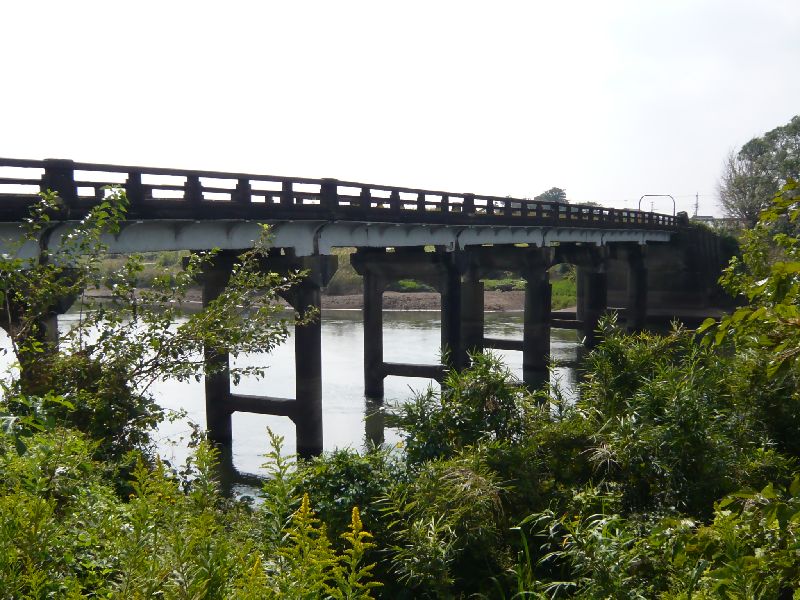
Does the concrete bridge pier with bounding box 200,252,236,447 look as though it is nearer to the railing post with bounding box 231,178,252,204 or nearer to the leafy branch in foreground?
the railing post with bounding box 231,178,252,204

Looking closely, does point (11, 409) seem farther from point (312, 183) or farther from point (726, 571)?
point (312, 183)

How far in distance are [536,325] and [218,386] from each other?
13305mm

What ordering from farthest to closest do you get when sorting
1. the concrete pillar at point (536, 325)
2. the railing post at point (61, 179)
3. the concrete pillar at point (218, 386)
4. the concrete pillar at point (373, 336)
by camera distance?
the concrete pillar at point (536, 325), the concrete pillar at point (373, 336), the concrete pillar at point (218, 386), the railing post at point (61, 179)

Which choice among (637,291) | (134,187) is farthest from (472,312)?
(637,291)

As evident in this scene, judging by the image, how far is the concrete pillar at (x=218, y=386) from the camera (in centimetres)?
1606

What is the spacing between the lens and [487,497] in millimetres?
6219

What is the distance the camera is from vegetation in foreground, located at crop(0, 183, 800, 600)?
3406 millimetres

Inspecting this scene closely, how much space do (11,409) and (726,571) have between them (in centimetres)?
489

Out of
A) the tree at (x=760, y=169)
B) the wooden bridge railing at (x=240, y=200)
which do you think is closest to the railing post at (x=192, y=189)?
the wooden bridge railing at (x=240, y=200)

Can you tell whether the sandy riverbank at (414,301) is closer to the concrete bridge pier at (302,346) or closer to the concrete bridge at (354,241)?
the concrete bridge at (354,241)

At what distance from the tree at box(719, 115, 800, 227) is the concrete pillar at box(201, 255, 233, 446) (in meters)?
56.8

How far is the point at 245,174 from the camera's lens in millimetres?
14039

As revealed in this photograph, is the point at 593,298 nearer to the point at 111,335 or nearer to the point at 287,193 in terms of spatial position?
the point at 287,193

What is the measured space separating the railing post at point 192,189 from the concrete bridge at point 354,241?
2 centimetres
